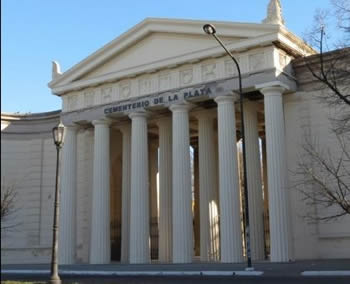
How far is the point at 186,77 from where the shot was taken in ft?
104

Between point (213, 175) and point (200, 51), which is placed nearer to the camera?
point (200, 51)

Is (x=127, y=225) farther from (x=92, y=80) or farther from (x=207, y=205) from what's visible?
(x=92, y=80)

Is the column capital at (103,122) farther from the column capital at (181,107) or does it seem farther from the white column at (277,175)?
the white column at (277,175)

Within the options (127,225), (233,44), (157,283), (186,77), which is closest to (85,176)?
(127,225)

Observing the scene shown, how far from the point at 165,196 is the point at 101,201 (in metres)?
4.20

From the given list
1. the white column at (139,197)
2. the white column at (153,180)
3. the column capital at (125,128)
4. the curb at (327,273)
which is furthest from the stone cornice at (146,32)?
the curb at (327,273)

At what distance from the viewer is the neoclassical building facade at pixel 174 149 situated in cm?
2859

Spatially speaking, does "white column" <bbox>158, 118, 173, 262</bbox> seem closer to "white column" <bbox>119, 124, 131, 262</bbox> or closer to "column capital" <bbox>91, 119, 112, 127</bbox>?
"white column" <bbox>119, 124, 131, 262</bbox>

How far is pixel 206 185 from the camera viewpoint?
33.5 meters

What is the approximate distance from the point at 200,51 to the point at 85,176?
13808 millimetres

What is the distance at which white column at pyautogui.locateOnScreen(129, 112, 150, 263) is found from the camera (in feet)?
105

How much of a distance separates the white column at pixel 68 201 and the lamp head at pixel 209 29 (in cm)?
1604

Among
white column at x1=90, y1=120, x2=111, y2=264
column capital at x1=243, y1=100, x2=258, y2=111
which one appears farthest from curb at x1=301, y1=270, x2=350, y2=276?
white column at x1=90, y1=120, x2=111, y2=264

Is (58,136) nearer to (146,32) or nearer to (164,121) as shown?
(146,32)
